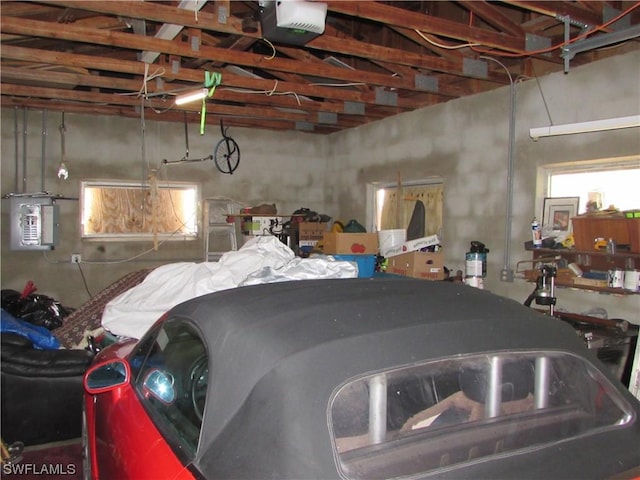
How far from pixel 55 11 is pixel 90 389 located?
375 cm

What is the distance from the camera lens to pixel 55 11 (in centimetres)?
420

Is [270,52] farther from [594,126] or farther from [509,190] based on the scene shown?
[594,126]

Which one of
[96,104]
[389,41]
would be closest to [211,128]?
[96,104]

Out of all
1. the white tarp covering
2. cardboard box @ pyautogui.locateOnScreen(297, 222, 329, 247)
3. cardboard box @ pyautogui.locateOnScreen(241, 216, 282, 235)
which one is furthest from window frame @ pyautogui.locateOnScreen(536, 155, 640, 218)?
cardboard box @ pyautogui.locateOnScreen(241, 216, 282, 235)

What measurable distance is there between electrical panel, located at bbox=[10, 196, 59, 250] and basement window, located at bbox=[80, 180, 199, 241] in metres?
0.51

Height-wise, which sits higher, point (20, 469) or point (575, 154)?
point (575, 154)

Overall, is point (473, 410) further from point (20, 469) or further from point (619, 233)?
point (619, 233)

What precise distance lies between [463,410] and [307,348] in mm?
522

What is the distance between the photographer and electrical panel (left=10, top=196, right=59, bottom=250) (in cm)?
586

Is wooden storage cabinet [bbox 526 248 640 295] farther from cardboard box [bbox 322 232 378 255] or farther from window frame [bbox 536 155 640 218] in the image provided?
cardboard box [bbox 322 232 378 255]

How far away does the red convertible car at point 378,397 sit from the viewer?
118 centimetres

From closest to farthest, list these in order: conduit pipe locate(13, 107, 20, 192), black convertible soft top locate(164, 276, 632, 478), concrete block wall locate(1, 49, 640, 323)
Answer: black convertible soft top locate(164, 276, 632, 478) → concrete block wall locate(1, 49, 640, 323) → conduit pipe locate(13, 107, 20, 192)

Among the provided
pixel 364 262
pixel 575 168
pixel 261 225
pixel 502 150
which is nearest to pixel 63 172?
pixel 261 225

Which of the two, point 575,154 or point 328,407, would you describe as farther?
point 575,154
